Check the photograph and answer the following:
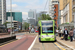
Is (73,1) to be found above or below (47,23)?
above

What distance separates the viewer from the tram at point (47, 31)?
20.8 metres

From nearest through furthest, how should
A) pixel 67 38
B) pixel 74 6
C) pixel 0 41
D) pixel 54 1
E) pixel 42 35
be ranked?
pixel 0 41 < pixel 42 35 < pixel 67 38 < pixel 74 6 < pixel 54 1

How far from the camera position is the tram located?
68.2ft

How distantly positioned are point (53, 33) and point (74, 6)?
16797 millimetres

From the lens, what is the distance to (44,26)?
69.9ft

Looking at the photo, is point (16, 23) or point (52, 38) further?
Answer: point (16, 23)

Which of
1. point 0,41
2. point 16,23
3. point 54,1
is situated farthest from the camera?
point 16,23

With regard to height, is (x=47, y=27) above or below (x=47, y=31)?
above

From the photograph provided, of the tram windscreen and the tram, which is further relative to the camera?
the tram windscreen

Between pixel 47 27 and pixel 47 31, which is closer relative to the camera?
pixel 47 31

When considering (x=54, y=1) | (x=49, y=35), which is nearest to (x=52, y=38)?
(x=49, y=35)

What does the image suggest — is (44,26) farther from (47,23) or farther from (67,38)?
(67,38)

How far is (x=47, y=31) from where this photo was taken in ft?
68.9

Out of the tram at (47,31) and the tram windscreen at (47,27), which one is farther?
the tram windscreen at (47,27)
